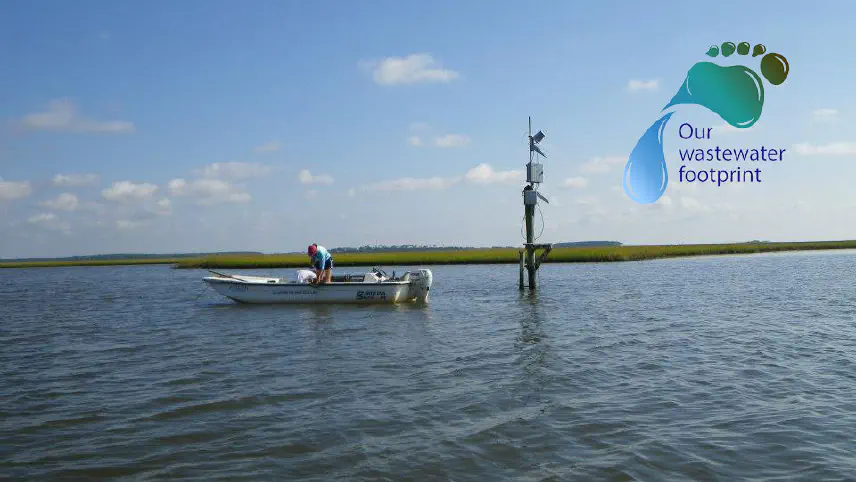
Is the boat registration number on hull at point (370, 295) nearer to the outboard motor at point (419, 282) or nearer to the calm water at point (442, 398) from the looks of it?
the outboard motor at point (419, 282)

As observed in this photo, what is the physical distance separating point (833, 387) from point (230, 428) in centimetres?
1038

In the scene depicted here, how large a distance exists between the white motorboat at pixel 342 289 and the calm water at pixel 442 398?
490cm

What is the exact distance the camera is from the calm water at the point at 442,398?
7781mm

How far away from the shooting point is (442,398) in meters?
10.9

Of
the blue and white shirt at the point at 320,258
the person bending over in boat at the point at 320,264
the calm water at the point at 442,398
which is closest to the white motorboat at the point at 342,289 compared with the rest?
the person bending over in boat at the point at 320,264

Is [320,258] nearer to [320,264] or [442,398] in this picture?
[320,264]

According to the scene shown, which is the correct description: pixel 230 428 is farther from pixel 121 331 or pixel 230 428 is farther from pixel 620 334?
pixel 121 331

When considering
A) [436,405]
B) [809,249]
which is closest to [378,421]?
[436,405]

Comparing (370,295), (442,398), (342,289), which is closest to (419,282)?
(370,295)

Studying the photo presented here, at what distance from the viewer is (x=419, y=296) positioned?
28844 millimetres

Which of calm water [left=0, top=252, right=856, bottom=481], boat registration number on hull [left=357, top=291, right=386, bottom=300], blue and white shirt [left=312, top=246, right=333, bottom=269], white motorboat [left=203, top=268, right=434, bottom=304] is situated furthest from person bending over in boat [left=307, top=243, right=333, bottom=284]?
calm water [left=0, top=252, right=856, bottom=481]

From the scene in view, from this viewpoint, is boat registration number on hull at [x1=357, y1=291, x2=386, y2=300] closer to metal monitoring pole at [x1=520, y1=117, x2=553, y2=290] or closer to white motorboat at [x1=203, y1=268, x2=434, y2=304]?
white motorboat at [x1=203, y1=268, x2=434, y2=304]

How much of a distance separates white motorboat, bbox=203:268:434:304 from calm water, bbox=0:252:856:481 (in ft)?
16.1

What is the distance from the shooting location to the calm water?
7.78 metres
